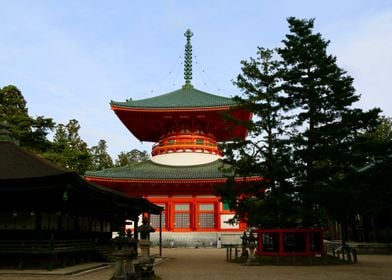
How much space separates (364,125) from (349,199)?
3773 mm

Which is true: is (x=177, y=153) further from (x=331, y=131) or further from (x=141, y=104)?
(x=331, y=131)

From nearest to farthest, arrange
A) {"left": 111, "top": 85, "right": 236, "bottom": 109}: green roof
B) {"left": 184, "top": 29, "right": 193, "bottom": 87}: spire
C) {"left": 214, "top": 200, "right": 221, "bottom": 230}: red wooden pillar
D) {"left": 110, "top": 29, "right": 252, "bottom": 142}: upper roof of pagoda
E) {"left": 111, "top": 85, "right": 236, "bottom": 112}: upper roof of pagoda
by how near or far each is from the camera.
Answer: {"left": 214, "top": 200, "right": 221, "bottom": 230}: red wooden pillar → {"left": 111, "top": 85, "right": 236, "bottom": 112}: upper roof of pagoda → {"left": 110, "top": 29, "right": 252, "bottom": 142}: upper roof of pagoda → {"left": 111, "top": 85, "right": 236, "bottom": 109}: green roof → {"left": 184, "top": 29, "right": 193, "bottom": 87}: spire

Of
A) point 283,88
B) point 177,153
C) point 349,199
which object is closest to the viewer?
point 349,199

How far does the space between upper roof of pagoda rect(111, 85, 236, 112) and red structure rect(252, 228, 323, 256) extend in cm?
1914

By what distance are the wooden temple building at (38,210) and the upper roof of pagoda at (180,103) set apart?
20.8m

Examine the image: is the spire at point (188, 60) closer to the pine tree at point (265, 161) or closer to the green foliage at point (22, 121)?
the green foliage at point (22, 121)

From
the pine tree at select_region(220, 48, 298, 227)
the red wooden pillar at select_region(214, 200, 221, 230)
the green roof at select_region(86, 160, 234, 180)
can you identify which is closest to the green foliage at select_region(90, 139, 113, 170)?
the green roof at select_region(86, 160, 234, 180)

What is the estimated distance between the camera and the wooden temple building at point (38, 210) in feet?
54.6

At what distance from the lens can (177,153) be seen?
140 ft

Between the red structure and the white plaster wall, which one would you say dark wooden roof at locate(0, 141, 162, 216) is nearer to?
the red structure

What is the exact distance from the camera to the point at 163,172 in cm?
4009

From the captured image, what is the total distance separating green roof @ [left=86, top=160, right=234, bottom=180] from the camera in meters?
38.2

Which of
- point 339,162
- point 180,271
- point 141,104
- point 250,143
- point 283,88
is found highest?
point 141,104

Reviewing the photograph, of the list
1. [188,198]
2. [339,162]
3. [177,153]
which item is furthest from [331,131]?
[177,153]
